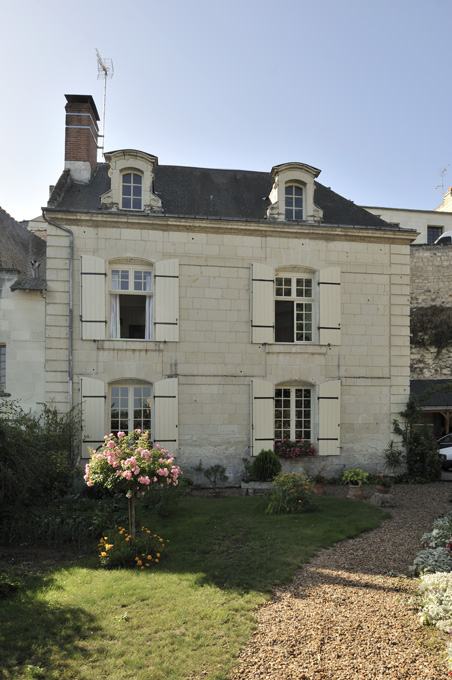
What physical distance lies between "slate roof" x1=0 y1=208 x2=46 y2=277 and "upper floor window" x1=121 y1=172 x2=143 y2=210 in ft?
21.0

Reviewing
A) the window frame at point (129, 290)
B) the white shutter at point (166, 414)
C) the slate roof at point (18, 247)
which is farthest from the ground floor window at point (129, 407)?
the slate roof at point (18, 247)

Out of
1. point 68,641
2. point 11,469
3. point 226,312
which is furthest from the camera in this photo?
point 226,312

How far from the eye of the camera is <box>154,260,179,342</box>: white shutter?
31.7 feet

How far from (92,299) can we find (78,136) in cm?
428

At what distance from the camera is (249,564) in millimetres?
5215

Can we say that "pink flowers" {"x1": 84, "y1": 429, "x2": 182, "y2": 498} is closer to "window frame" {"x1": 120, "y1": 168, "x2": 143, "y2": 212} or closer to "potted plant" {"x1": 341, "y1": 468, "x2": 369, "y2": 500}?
"potted plant" {"x1": 341, "y1": 468, "x2": 369, "y2": 500}

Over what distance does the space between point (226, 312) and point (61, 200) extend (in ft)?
14.1

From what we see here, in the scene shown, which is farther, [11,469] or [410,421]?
[410,421]

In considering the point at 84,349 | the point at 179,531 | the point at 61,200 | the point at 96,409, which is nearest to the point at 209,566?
the point at 179,531

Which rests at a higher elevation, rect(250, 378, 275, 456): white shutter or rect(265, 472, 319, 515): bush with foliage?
rect(250, 378, 275, 456): white shutter

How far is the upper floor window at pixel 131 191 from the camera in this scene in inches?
392

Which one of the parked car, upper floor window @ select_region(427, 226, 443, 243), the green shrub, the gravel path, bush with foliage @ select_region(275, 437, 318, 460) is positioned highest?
upper floor window @ select_region(427, 226, 443, 243)

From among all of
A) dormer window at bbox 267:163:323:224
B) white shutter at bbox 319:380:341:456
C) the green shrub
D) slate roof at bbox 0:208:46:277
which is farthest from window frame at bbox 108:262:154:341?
slate roof at bbox 0:208:46:277

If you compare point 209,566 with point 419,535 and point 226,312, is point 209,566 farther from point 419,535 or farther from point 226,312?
point 226,312
